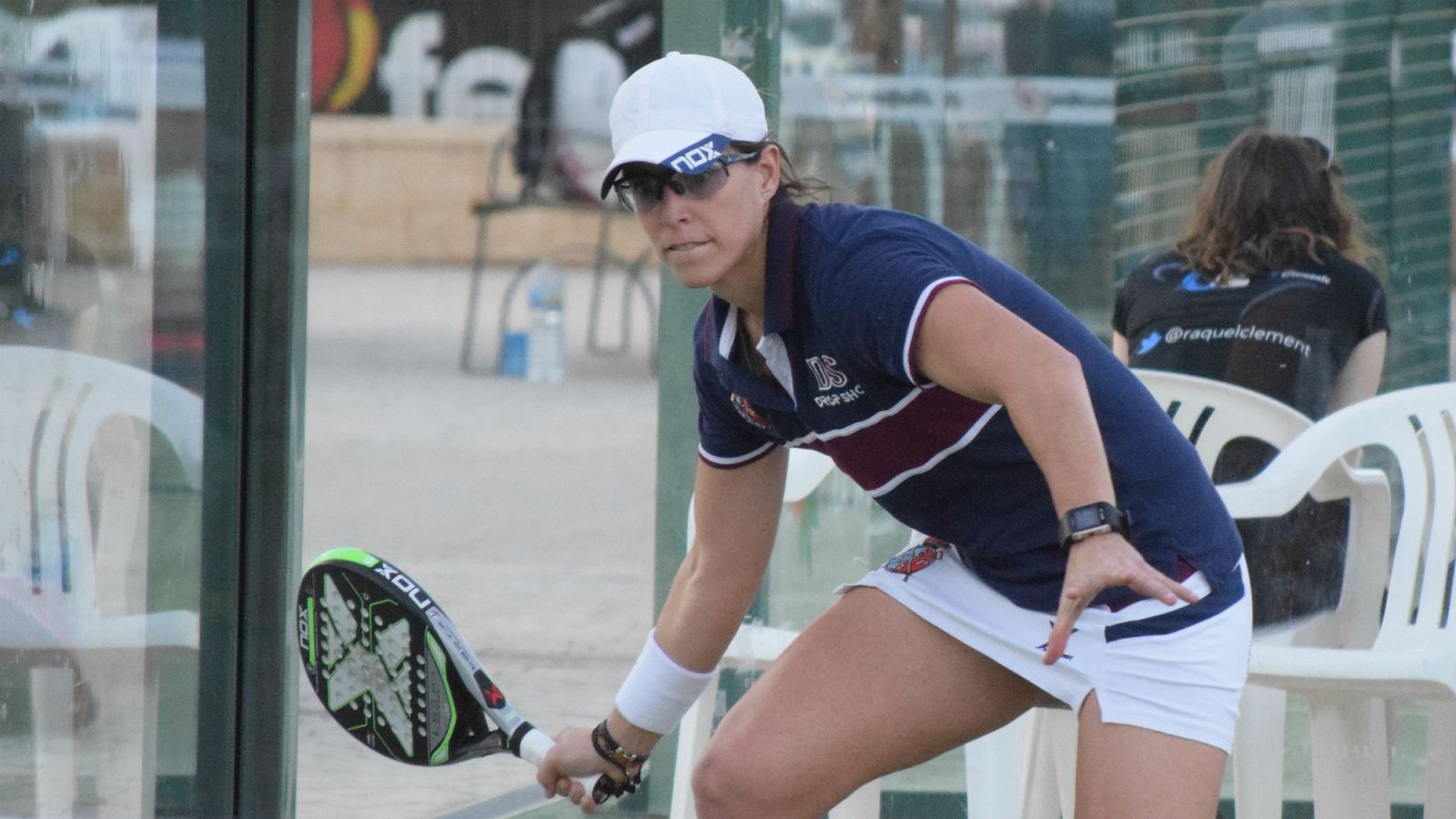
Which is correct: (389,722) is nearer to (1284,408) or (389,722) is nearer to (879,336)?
(879,336)

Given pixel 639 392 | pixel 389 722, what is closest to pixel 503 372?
pixel 639 392

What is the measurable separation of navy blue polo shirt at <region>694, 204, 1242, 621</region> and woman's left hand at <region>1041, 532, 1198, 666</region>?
22cm

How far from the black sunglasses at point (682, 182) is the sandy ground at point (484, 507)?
1.83 metres

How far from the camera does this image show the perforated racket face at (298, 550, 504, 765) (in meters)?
2.82

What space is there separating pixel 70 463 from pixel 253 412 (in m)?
0.38

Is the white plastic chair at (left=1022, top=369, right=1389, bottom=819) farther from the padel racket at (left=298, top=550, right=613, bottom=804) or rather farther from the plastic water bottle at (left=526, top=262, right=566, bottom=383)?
the plastic water bottle at (left=526, top=262, right=566, bottom=383)

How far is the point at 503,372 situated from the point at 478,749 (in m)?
9.65

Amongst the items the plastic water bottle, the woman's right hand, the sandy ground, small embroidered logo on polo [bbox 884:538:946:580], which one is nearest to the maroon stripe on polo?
small embroidered logo on polo [bbox 884:538:946:580]

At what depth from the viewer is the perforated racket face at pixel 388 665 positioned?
2.82 m

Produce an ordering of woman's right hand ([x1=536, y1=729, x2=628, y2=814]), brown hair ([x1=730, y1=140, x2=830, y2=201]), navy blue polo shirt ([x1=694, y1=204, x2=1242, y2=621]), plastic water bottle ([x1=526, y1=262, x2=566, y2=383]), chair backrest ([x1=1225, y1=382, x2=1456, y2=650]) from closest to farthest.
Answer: navy blue polo shirt ([x1=694, y1=204, x2=1242, y2=621]) → brown hair ([x1=730, y1=140, x2=830, y2=201]) → woman's right hand ([x1=536, y1=729, x2=628, y2=814]) → chair backrest ([x1=1225, y1=382, x2=1456, y2=650]) → plastic water bottle ([x1=526, y1=262, x2=566, y2=383])

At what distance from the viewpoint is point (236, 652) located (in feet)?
12.4

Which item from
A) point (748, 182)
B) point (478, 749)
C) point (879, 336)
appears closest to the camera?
point (879, 336)

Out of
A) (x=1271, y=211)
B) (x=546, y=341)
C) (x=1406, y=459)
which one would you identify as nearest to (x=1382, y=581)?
(x=1406, y=459)

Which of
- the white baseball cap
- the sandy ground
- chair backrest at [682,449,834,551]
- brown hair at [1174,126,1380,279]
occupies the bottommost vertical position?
the sandy ground
